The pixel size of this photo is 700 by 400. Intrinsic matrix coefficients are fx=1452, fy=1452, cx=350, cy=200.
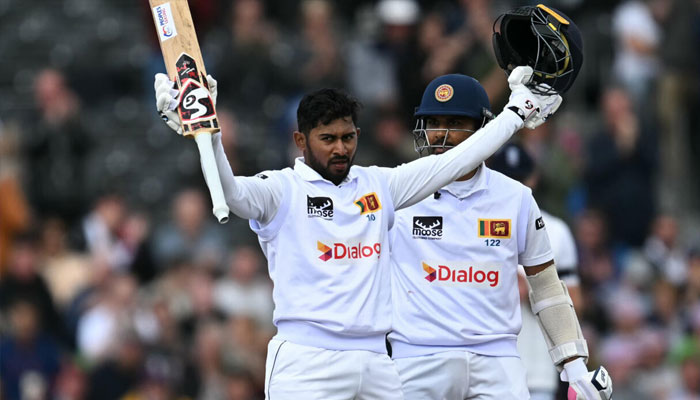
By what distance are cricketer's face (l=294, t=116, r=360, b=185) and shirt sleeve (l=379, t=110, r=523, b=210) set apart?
0.88ft

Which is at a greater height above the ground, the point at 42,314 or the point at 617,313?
the point at 42,314

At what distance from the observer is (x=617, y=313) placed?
1317 centimetres

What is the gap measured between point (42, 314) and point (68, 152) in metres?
2.00

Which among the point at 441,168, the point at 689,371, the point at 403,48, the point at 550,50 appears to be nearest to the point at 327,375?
the point at 441,168

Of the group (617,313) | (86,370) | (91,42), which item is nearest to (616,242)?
(617,313)

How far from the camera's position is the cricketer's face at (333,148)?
7.04 m

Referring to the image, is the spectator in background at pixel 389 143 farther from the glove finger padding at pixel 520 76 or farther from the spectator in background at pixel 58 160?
the glove finger padding at pixel 520 76

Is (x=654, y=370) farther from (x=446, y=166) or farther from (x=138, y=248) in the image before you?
(x=446, y=166)

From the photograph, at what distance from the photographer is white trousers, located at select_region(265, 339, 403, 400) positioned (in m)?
6.81

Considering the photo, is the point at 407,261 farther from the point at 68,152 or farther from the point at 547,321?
the point at 68,152

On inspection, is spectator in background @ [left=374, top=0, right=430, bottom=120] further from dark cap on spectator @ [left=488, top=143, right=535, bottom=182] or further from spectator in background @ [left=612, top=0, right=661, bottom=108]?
dark cap on spectator @ [left=488, top=143, right=535, bottom=182]

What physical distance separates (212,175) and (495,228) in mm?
1765

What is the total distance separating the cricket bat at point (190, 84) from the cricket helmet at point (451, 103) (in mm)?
1406

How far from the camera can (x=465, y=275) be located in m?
7.48
